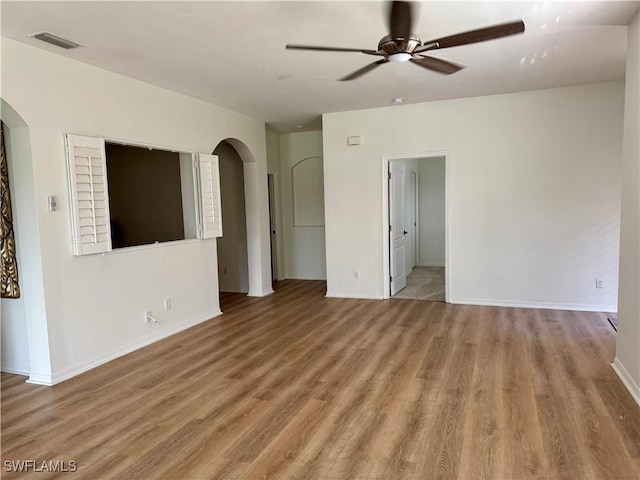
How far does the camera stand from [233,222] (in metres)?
6.79

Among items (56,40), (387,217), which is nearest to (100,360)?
(56,40)

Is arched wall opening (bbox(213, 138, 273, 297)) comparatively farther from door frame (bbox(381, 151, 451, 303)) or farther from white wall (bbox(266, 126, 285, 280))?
door frame (bbox(381, 151, 451, 303))

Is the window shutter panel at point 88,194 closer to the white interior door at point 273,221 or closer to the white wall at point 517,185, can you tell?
the white wall at point 517,185

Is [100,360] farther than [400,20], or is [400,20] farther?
[100,360]

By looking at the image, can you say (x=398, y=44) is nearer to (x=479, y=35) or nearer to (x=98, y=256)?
(x=479, y=35)

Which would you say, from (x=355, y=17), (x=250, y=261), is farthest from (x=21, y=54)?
(x=250, y=261)

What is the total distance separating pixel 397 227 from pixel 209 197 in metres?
2.93

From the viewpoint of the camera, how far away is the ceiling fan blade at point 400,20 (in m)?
2.28

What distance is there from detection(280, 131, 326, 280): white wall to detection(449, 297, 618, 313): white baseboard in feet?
9.30

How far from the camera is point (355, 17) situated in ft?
9.48

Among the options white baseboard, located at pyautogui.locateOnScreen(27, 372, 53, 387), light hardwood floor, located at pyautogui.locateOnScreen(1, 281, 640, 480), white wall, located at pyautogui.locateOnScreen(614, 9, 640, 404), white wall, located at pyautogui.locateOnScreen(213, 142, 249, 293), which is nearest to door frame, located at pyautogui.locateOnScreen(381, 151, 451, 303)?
light hardwood floor, located at pyautogui.locateOnScreen(1, 281, 640, 480)

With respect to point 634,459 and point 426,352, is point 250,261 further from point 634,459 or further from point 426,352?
point 634,459

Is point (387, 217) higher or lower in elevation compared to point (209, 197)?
lower

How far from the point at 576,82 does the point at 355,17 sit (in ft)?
10.8
